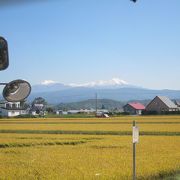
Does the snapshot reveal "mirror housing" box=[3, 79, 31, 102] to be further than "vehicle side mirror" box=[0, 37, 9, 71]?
Yes

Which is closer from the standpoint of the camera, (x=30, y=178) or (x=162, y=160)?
(x=30, y=178)

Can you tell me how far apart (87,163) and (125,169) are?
1719mm

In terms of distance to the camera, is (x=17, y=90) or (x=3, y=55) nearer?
(x=3, y=55)

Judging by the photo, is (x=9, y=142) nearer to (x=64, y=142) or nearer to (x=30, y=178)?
(x=64, y=142)

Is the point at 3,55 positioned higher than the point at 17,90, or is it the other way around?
the point at 3,55

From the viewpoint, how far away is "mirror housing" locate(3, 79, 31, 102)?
4105 mm

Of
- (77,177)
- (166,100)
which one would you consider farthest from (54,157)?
(166,100)

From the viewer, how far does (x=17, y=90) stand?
4.14 meters

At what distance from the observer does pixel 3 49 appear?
361 cm

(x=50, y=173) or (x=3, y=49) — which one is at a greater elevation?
(x=3, y=49)

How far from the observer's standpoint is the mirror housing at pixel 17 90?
13.5 ft

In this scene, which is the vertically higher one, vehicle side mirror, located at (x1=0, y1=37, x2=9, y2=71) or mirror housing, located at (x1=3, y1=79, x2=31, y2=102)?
vehicle side mirror, located at (x1=0, y1=37, x2=9, y2=71)

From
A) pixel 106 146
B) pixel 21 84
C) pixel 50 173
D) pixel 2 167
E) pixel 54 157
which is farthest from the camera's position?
pixel 106 146

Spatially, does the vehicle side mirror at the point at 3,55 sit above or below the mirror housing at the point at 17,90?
above
